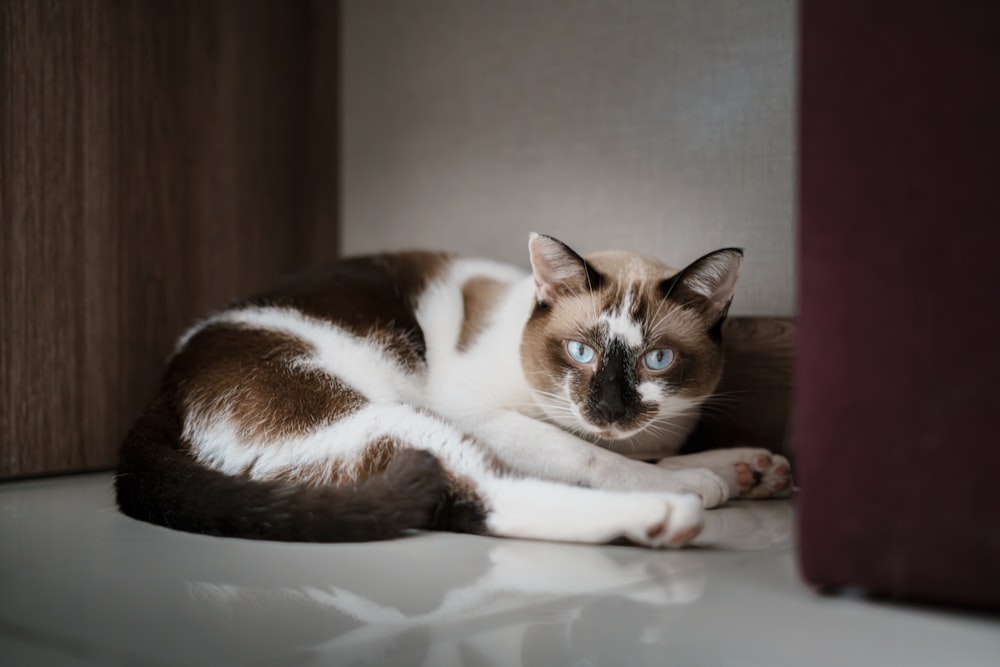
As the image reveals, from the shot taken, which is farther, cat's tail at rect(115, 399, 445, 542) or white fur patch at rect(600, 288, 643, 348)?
white fur patch at rect(600, 288, 643, 348)

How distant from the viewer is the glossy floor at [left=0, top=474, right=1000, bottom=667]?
0.88 m

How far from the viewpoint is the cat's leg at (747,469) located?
165cm

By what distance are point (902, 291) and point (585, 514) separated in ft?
1.95

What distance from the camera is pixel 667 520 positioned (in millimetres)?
1224

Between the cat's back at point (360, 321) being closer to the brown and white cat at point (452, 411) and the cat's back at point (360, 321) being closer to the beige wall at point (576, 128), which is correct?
the brown and white cat at point (452, 411)

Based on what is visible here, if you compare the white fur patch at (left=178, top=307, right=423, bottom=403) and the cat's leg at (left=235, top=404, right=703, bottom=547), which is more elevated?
the white fur patch at (left=178, top=307, right=423, bottom=403)

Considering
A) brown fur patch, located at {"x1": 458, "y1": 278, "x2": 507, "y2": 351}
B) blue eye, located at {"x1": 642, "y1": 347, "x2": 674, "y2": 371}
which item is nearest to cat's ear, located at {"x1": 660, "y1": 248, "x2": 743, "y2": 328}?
blue eye, located at {"x1": 642, "y1": 347, "x2": 674, "y2": 371}

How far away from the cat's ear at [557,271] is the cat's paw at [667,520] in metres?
0.52

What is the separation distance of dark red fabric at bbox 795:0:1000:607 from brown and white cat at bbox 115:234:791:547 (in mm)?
370

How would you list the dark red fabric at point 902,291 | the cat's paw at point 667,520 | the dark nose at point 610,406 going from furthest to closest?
the dark nose at point 610,406 → the cat's paw at point 667,520 → the dark red fabric at point 902,291

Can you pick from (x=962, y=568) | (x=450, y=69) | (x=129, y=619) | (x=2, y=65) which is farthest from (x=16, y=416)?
(x=962, y=568)

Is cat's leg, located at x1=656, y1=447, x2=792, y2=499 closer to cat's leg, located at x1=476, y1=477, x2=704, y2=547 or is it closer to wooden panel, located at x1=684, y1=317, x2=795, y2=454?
wooden panel, located at x1=684, y1=317, x2=795, y2=454

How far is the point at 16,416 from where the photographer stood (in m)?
1.90

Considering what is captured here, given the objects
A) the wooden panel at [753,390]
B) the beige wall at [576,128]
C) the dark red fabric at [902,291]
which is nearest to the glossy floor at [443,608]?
the dark red fabric at [902,291]
